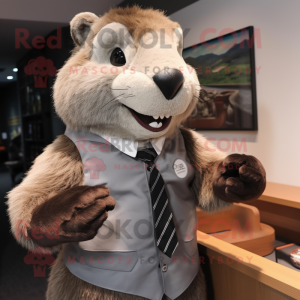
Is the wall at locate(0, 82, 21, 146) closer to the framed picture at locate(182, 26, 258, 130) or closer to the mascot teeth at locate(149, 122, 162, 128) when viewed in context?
the framed picture at locate(182, 26, 258, 130)

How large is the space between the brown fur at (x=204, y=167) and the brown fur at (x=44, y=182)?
1.18ft

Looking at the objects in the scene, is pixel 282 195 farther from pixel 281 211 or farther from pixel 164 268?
pixel 164 268

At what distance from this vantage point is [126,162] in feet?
2.82

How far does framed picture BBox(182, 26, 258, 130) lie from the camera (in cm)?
168

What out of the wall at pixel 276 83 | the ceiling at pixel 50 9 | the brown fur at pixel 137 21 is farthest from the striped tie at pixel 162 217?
the ceiling at pixel 50 9

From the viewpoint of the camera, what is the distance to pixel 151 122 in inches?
33.2

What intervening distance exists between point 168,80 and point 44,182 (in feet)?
1.36

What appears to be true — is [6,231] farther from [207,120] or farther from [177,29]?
[177,29]

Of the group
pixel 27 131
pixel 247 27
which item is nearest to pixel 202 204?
pixel 247 27

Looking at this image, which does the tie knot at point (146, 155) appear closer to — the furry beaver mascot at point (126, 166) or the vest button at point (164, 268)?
the furry beaver mascot at point (126, 166)

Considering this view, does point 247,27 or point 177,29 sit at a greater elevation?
point 247,27

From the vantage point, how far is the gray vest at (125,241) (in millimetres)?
825

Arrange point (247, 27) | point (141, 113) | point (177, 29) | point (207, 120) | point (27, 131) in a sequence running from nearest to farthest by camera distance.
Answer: point (141, 113) < point (177, 29) < point (247, 27) < point (207, 120) < point (27, 131)

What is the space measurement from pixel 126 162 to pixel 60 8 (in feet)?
8.02
